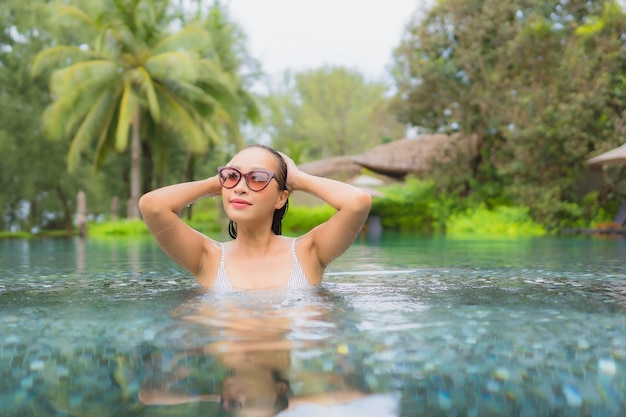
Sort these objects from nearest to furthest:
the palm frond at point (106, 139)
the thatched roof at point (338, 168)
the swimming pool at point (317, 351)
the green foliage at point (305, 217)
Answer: the swimming pool at point (317, 351) < the palm frond at point (106, 139) < the green foliage at point (305, 217) < the thatched roof at point (338, 168)

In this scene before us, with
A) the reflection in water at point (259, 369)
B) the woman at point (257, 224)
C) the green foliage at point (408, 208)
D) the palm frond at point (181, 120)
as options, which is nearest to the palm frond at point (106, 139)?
the palm frond at point (181, 120)

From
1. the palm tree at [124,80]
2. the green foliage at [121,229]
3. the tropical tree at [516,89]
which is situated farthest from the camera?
the green foliage at [121,229]

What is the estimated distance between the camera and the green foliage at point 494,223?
2062 cm

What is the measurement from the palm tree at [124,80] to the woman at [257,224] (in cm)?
1978

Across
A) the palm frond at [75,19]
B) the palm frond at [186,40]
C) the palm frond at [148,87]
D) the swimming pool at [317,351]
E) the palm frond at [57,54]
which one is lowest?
the swimming pool at [317,351]

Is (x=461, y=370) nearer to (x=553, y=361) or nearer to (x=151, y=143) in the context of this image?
(x=553, y=361)

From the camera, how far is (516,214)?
2191cm

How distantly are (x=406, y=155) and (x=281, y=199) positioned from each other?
80.8 ft

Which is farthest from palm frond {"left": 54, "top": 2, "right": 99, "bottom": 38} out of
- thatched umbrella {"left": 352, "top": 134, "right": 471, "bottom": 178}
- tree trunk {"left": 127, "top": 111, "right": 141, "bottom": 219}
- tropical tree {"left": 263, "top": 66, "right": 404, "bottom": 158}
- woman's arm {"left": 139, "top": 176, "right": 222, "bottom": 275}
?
tropical tree {"left": 263, "top": 66, "right": 404, "bottom": 158}

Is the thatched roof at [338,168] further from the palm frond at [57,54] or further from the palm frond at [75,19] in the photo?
the palm frond at [75,19]

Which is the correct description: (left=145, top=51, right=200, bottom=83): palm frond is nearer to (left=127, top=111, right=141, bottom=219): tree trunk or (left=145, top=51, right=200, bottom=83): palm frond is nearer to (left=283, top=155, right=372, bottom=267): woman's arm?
(left=127, top=111, right=141, bottom=219): tree trunk

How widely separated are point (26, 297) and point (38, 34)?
27.4 m

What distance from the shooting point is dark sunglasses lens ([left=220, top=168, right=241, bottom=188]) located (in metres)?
3.76

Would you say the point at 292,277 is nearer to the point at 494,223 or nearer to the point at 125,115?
the point at 494,223
